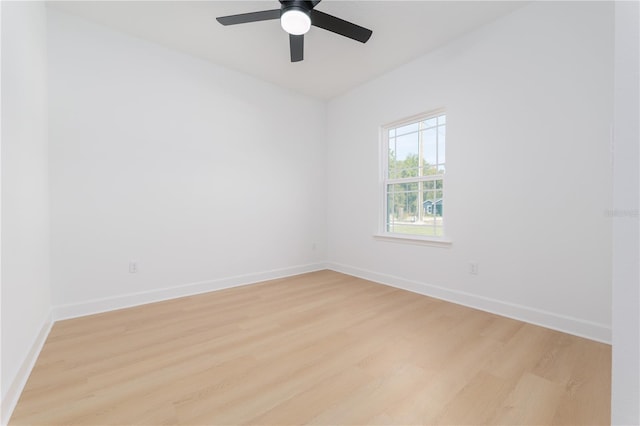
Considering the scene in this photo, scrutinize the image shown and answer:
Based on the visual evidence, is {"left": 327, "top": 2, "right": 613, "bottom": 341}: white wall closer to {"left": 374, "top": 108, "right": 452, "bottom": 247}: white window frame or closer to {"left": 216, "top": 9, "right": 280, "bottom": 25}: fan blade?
{"left": 374, "top": 108, "right": 452, "bottom": 247}: white window frame

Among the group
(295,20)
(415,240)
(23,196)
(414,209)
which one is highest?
(295,20)

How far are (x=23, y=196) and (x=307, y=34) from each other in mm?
2720

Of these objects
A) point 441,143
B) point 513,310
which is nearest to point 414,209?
point 441,143

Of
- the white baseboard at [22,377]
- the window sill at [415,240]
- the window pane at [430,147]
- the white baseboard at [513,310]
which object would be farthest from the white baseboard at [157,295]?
the window pane at [430,147]

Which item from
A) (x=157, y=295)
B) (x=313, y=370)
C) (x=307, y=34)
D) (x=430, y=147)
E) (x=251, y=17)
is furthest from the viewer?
(x=430, y=147)

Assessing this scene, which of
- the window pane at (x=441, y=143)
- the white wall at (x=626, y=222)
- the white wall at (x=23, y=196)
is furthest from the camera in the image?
the window pane at (x=441, y=143)

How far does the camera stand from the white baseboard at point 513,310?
210 centimetres

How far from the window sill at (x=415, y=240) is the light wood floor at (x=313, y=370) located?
2.32 ft

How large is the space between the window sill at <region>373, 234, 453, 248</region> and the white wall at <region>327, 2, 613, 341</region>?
0.08m

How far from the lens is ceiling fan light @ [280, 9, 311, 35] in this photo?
6.89 feet

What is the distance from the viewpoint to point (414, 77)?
3.32m

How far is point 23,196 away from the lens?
1742mm

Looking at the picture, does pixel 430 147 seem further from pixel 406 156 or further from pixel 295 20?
pixel 295 20

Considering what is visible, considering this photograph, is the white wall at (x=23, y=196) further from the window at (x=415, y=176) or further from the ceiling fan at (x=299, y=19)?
the window at (x=415, y=176)
